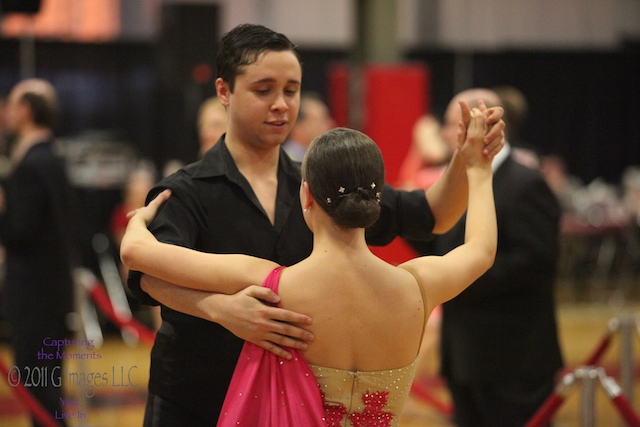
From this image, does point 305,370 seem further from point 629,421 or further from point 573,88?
point 573,88

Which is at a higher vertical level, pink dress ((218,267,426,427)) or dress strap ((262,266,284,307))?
dress strap ((262,266,284,307))

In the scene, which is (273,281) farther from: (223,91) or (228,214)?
(223,91)

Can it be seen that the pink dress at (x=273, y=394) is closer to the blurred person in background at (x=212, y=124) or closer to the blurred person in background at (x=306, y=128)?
the blurred person in background at (x=212, y=124)

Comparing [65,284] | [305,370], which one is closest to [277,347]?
[305,370]

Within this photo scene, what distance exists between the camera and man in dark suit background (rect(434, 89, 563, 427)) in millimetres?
3490

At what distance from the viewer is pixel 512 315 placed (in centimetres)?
352

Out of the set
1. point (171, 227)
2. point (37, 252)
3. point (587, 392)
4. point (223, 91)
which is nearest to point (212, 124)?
point (37, 252)

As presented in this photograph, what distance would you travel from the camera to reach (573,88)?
45.0ft

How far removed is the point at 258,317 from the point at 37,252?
114 inches

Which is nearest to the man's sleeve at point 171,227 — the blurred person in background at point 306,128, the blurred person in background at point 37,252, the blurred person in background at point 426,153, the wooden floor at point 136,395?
the wooden floor at point 136,395

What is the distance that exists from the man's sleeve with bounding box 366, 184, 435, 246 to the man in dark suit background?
108 centimetres

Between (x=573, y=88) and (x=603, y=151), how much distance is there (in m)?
1.13

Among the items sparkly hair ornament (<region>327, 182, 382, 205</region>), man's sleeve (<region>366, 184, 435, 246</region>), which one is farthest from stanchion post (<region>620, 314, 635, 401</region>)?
sparkly hair ornament (<region>327, 182, 382, 205</region>)

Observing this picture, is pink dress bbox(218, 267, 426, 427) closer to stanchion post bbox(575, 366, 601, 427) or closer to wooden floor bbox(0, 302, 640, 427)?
stanchion post bbox(575, 366, 601, 427)
